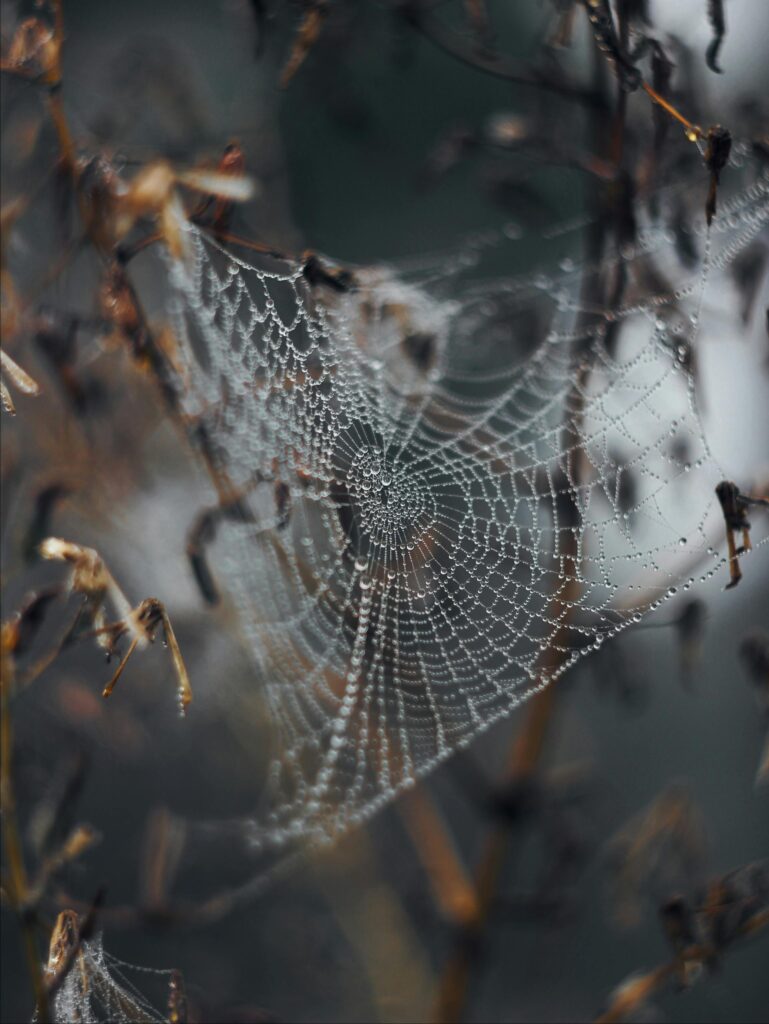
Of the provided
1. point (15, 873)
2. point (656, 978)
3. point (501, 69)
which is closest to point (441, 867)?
point (656, 978)

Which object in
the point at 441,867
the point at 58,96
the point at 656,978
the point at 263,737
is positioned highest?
the point at 58,96

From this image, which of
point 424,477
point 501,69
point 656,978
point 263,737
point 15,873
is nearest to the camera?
point 15,873

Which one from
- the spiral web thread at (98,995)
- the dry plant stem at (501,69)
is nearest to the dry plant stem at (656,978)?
the spiral web thread at (98,995)

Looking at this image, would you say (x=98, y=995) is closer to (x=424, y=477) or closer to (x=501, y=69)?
(x=424, y=477)

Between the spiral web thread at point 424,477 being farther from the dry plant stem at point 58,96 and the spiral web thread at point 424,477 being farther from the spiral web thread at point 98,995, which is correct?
the spiral web thread at point 98,995

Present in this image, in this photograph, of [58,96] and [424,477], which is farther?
[424,477]

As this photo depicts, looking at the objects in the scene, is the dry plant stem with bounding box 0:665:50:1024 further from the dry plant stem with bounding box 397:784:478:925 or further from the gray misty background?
the dry plant stem with bounding box 397:784:478:925

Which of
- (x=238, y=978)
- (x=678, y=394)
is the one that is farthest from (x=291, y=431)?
(x=238, y=978)

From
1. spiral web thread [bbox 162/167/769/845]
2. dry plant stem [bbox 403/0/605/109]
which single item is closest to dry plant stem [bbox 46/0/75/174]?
spiral web thread [bbox 162/167/769/845]
